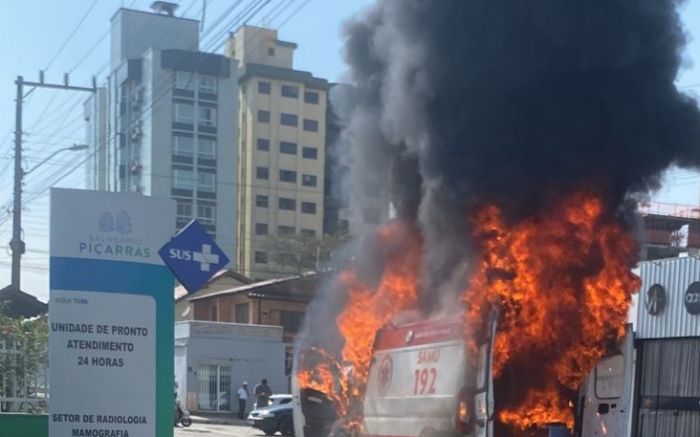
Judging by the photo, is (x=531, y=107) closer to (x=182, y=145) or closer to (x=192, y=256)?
(x=192, y=256)

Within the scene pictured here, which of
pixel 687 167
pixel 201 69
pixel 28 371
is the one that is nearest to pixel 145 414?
pixel 28 371

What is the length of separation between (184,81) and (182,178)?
835 cm

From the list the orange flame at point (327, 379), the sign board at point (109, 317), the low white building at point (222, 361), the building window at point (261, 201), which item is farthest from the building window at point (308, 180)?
the sign board at point (109, 317)

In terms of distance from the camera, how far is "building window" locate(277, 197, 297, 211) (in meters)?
87.1

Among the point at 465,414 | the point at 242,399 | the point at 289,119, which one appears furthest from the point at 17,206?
the point at 289,119

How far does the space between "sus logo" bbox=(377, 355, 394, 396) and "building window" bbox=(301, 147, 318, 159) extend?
74506 mm

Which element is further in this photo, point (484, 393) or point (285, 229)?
point (285, 229)

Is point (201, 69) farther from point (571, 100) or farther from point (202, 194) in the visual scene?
point (571, 100)

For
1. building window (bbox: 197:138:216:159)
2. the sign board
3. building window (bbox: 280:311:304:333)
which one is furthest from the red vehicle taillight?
building window (bbox: 197:138:216:159)

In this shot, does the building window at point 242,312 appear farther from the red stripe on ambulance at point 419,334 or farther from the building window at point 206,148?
the building window at point 206,148

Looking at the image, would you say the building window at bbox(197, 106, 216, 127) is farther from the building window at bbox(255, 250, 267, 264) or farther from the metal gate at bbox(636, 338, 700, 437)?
the metal gate at bbox(636, 338, 700, 437)

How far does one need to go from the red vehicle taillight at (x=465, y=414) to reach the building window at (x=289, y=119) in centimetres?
7597

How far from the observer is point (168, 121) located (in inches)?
3339

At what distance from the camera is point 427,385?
12.7 meters
